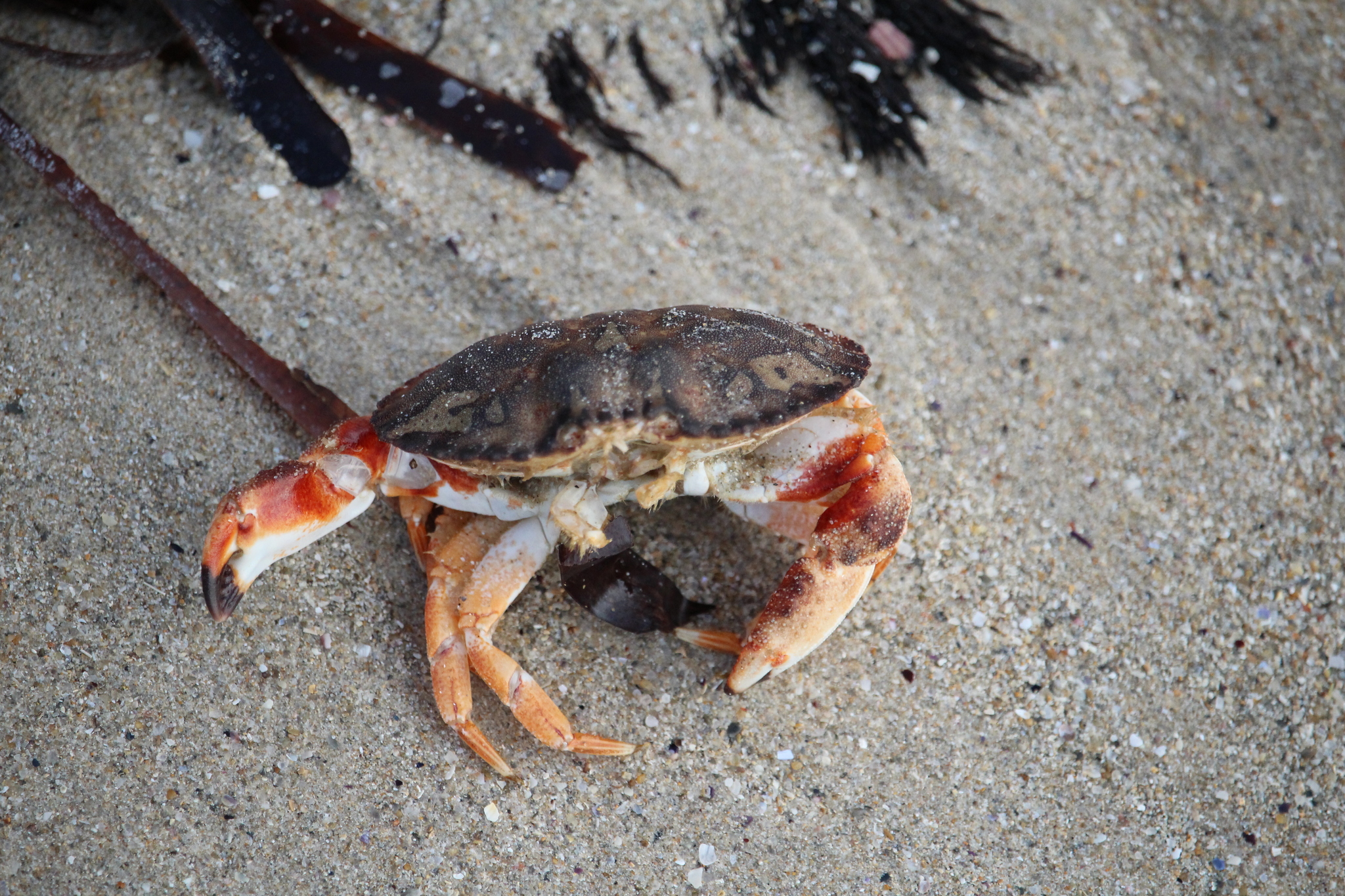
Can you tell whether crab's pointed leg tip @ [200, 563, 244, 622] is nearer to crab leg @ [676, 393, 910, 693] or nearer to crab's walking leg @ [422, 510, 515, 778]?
crab's walking leg @ [422, 510, 515, 778]

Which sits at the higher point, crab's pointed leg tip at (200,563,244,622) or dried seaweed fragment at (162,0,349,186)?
dried seaweed fragment at (162,0,349,186)

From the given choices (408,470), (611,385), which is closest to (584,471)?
(611,385)

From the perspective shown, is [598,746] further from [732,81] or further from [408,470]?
[732,81]

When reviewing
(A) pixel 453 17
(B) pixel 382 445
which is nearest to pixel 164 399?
(B) pixel 382 445

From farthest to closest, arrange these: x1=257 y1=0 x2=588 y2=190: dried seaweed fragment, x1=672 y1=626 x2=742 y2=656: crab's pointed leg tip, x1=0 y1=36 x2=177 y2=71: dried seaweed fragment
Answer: x1=257 y1=0 x2=588 y2=190: dried seaweed fragment < x1=0 y1=36 x2=177 y2=71: dried seaweed fragment < x1=672 y1=626 x2=742 y2=656: crab's pointed leg tip

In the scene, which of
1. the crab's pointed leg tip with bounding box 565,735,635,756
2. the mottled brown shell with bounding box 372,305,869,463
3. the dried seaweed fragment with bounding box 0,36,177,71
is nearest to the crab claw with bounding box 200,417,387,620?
the mottled brown shell with bounding box 372,305,869,463

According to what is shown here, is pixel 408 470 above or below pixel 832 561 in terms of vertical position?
below
